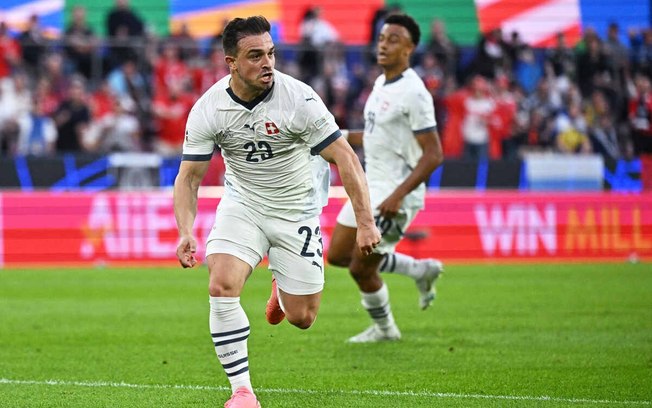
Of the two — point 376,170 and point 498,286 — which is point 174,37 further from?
point 376,170

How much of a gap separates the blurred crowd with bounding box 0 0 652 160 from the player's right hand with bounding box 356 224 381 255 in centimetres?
1425

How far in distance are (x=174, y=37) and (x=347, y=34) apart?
469cm

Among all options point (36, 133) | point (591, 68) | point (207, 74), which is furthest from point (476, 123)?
point (36, 133)

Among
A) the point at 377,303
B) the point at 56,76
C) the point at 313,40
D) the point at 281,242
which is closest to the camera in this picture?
the point at 281,242

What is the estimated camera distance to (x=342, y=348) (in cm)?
961

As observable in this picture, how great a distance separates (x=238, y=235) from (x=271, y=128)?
2.19ft

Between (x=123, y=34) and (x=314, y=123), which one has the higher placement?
(x=314, y=123)

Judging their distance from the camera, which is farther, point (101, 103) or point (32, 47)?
point (32, 47)

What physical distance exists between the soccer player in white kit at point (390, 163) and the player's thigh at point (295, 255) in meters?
2.45

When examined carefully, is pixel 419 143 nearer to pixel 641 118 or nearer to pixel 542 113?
pixel 542 113

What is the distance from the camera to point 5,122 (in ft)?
65.6

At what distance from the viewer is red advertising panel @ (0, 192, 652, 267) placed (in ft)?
58.4

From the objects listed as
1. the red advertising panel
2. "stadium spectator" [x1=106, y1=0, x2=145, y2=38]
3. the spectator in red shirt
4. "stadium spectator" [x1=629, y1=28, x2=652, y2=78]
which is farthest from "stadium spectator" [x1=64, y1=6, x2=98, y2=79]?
"stadium spectator" [x1=629, y1=28, x2=652, y2=78]

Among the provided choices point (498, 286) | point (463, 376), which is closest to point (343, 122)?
point (498, 286)
